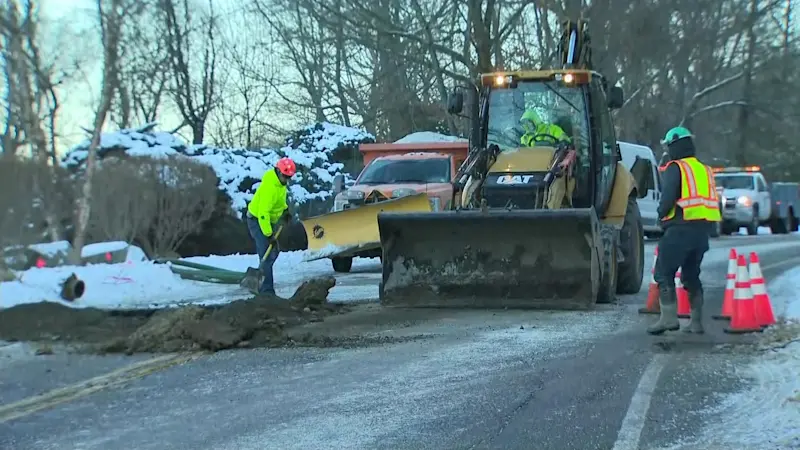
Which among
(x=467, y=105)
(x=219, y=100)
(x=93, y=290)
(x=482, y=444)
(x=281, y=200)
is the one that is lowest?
(x=482, y=444)

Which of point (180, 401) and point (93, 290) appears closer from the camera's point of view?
point (180, 401)

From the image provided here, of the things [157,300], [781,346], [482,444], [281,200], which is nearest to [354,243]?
[281,200]

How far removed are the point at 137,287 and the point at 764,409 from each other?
9681mm

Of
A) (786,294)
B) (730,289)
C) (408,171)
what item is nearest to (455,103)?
(730,289)

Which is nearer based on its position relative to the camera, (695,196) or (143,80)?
(695,196)

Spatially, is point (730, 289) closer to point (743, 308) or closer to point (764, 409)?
point (743, 308)

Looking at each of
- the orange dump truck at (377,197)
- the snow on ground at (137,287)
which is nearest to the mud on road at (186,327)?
the snow on ground at (137,287)

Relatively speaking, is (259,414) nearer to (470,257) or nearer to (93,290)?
(470,257)

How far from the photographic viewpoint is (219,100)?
Answer: 35562mm

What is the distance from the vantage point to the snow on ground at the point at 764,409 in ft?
17.6

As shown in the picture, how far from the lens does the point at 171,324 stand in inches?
361

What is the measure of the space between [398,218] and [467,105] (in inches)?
99.8

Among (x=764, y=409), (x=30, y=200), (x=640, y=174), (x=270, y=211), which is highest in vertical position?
(x=30, y=200)

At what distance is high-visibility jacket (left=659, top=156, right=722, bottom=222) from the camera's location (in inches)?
334
